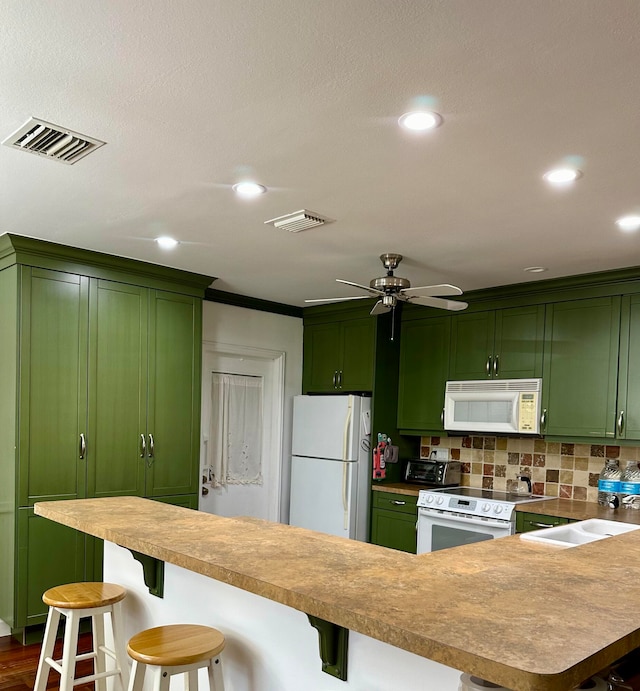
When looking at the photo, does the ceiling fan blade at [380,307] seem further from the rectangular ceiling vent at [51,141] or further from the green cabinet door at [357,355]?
the rectangular ceiling vent at [51,141]

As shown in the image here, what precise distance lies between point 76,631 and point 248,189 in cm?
192

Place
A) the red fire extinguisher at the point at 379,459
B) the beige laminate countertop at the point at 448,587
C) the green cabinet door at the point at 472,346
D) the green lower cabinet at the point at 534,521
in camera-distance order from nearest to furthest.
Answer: the beige laminate countertop at the point at 448,587 → the green lower cabinet at the point at 534,521 → the green cabinet door at the point at 472,346 → the red fire extinguisher at the point at 379,459

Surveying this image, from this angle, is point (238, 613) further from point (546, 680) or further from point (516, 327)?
point (516, 327)

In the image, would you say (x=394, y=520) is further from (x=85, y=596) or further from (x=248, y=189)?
(x=248, y=189)

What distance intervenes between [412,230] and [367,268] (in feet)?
3.08

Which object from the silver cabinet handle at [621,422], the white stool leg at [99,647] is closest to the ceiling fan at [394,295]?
the silver cabinet handle at [621,422]

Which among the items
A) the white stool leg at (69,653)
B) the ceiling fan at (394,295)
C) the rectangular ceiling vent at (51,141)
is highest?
the rectangular ceiling vent at (51,141)

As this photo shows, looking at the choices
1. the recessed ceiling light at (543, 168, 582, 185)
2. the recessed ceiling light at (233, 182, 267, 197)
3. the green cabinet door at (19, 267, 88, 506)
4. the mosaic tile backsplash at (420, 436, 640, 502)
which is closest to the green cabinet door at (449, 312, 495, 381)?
the mosaic tile backsplash at (420, 436, 640, 502)

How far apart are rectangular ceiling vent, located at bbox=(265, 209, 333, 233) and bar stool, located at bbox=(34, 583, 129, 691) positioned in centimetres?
185

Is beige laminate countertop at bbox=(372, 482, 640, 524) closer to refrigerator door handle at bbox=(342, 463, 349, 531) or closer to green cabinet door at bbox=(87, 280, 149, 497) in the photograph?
refrigerator door handle at bbox=(342, 463, 349, 531)

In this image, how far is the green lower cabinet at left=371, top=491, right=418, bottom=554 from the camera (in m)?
4.89

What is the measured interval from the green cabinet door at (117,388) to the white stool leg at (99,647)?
4.82 feet

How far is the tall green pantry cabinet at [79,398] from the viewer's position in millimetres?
3846

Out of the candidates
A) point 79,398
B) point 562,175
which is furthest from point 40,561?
point 562,175
